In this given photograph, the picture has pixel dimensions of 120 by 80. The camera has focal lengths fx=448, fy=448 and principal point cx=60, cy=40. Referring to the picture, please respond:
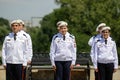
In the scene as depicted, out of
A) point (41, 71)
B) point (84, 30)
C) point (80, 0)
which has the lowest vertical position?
point (41, 71)

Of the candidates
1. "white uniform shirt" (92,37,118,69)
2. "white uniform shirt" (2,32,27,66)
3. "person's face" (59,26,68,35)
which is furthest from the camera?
"white uniform shirt" (92,37,118,69)

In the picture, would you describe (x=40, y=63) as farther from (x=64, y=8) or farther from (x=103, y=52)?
(x=64, y=8)

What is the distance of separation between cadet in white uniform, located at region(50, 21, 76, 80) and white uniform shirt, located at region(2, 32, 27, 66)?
818 mm

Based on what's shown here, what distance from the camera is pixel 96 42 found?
10.4 metres

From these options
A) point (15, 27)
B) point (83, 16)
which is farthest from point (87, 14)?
point (15, 27)

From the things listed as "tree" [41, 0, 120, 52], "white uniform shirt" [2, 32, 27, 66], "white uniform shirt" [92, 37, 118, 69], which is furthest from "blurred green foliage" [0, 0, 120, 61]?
"white uniform shirt" [2, 32, 27, 66]

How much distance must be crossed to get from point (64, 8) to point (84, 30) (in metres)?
2.43

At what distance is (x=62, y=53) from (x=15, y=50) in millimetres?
1147

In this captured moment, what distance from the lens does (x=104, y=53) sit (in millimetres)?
10297

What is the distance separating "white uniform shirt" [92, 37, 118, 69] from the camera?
1026 cm

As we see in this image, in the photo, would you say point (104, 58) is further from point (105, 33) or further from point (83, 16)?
point (83, 16)

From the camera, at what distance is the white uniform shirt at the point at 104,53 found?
10.3m

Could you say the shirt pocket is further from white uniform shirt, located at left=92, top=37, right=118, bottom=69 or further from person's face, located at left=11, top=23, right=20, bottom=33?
white uniform shirt, located at left=92, top=37, right=118, bottom=69

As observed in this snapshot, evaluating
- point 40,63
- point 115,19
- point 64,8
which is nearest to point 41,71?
point 40,63
